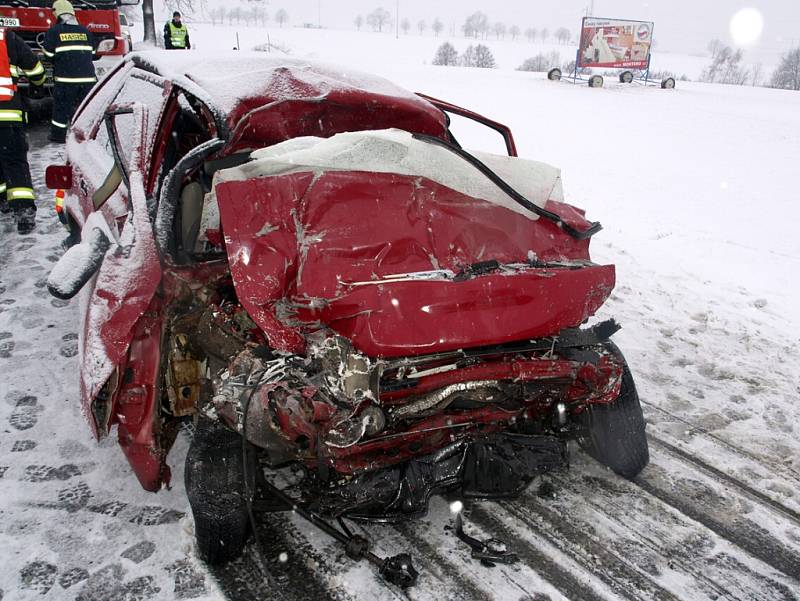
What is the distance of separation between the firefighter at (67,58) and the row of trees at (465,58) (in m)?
37.4

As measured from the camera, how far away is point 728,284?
5.51 meters

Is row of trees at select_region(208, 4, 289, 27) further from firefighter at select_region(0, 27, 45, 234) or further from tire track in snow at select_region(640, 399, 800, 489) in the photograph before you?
tire track in snow at select_region(640, 399, 800, 489)

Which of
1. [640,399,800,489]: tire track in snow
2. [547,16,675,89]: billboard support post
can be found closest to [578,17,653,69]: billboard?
[547,16,675,89]: billboard support post

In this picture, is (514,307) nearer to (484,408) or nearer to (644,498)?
(484,408)

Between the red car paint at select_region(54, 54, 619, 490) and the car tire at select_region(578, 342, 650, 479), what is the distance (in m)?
0.24

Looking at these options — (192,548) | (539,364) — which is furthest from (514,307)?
(192,548)

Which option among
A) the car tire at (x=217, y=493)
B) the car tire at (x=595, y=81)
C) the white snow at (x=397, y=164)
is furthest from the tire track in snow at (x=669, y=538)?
the car tire at (x=595, y=81)

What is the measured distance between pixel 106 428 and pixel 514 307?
5.79 ft

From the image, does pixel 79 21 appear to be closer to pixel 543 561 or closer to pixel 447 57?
pixel 543 561

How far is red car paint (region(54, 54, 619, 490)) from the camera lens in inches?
86.0

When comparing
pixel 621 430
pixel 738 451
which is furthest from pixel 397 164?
pixel 738 451

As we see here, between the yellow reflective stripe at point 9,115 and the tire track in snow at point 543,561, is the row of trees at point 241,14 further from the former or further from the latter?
the tire track in snow at point 543,561

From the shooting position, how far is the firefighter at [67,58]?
716cm

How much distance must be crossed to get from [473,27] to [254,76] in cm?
12072
